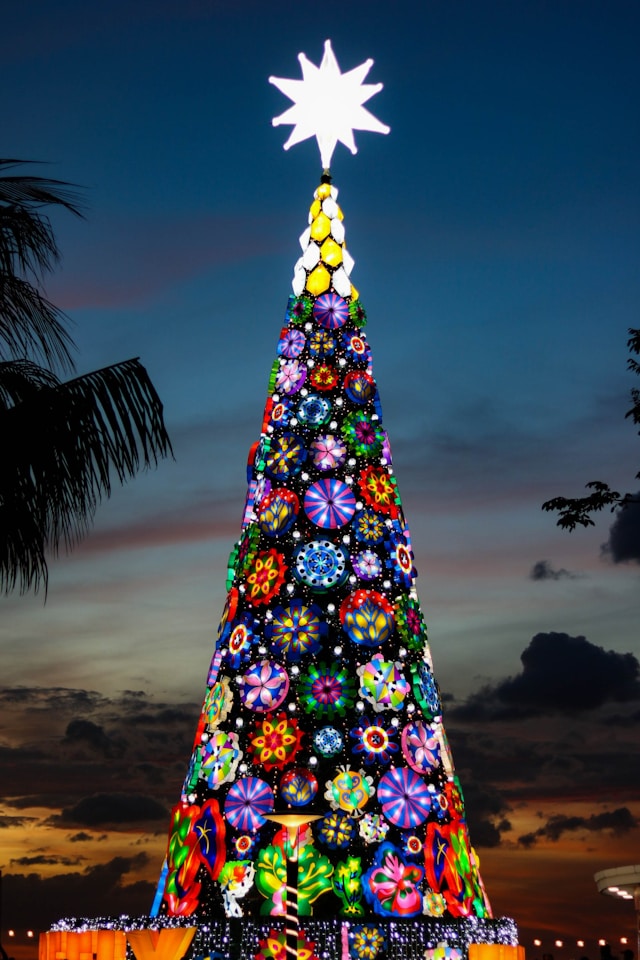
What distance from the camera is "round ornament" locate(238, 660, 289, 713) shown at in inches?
622

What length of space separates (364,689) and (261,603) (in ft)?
6.28

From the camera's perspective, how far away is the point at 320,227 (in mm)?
18609

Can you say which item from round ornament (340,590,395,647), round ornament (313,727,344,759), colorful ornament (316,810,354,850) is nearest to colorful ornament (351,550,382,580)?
round ornament (340,590,395,647)

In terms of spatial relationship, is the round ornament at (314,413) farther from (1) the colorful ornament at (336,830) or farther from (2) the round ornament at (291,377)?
(1) the colorful ornament at (336,830)

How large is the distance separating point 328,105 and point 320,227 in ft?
7.28

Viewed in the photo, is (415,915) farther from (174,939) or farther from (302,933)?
(174,939)

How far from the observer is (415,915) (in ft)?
48.8

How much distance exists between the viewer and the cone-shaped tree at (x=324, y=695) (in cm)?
1501

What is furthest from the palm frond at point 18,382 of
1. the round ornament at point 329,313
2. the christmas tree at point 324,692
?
the round ornament at point 329,313

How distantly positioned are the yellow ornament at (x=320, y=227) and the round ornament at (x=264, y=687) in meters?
6.80

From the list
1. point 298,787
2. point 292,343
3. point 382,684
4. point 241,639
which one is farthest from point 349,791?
point 292,343

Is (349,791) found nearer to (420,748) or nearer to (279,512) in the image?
(420,748)

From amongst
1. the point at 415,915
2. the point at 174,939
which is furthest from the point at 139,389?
the point at 415,915

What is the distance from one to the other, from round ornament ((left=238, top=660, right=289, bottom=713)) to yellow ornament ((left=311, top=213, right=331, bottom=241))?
6.80m
